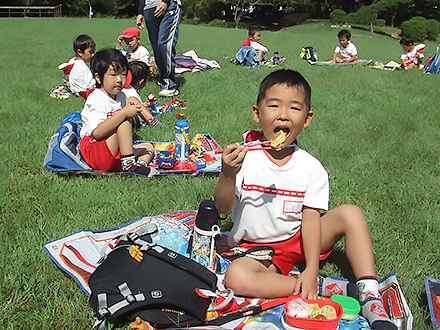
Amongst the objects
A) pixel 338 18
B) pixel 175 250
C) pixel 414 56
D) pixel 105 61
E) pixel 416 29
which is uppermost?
pixel 338 18

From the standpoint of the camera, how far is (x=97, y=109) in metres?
3.95

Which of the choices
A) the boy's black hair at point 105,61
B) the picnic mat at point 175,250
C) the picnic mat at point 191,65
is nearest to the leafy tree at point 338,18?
the picnic mat at point 191,65

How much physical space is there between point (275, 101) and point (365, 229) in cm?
98

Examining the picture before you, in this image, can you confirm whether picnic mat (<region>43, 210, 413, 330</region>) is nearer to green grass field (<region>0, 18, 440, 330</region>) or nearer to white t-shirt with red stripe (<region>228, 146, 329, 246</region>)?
green grass field (<region>0, 18, 440, 330</region>)

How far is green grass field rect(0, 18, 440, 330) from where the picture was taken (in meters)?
2.35

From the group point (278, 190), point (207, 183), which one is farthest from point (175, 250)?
point (207, 183)

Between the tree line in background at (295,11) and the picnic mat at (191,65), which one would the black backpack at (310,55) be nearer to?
the picnic mat at (191,65)

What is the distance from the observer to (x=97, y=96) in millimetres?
4000

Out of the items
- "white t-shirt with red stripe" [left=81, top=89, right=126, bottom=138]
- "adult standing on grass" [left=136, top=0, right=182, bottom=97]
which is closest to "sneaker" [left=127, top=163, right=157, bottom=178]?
"white t-shirt with red stripe" [left=81, top=89, right=126, bottom=138]

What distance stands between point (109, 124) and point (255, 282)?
2.34 m

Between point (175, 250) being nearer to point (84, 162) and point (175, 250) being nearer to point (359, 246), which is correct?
point (359, 246)

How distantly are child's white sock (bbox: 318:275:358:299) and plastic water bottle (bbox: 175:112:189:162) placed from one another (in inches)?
88.8

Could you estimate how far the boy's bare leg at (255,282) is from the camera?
2.24m

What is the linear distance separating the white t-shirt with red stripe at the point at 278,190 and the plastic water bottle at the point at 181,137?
1.92 metres
